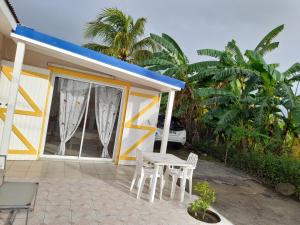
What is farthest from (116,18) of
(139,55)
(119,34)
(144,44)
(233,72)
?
(233,72)

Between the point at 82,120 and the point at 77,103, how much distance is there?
554 millimetres

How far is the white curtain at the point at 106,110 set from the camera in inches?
321

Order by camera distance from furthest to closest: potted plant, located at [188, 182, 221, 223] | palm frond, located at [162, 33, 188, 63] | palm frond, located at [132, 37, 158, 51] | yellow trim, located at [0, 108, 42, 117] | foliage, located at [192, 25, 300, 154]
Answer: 1. palm frond, located at [132, 37, 158, 51]
2. palm frond, located at [162, 33, 188, 63]
3. foliage, located at [192, 25, 300, 154]
4. yellow trim, located at [0, 108, 42, 117]
5. potted plant, located at [188, 182, 221, 223]

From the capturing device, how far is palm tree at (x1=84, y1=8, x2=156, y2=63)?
521 inches

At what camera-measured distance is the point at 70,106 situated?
769 centimetres

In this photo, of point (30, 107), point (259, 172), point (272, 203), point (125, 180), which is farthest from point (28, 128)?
point (259, 172)

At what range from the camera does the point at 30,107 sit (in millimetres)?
7051

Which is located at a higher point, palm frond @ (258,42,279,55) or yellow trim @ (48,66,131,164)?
palm frond @ (258,42,279,55)

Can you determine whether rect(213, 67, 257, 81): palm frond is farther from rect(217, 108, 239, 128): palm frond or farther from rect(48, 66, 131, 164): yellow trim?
rect(48, 66, 131, 164): yellow trim

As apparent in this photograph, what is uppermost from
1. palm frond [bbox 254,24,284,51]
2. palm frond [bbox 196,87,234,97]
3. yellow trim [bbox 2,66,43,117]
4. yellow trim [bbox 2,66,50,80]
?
palm frond [bbox 254,24,284,51]

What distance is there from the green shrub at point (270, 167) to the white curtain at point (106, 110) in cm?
580

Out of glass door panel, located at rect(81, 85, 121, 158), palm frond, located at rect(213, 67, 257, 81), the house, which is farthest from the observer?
palm frond, located at rect(213, 67, 257, 81)

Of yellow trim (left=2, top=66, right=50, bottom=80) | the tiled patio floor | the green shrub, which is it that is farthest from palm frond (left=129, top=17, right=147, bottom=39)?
the tiled patio floor

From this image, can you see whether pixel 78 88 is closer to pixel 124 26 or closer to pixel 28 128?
pixel 28 128
